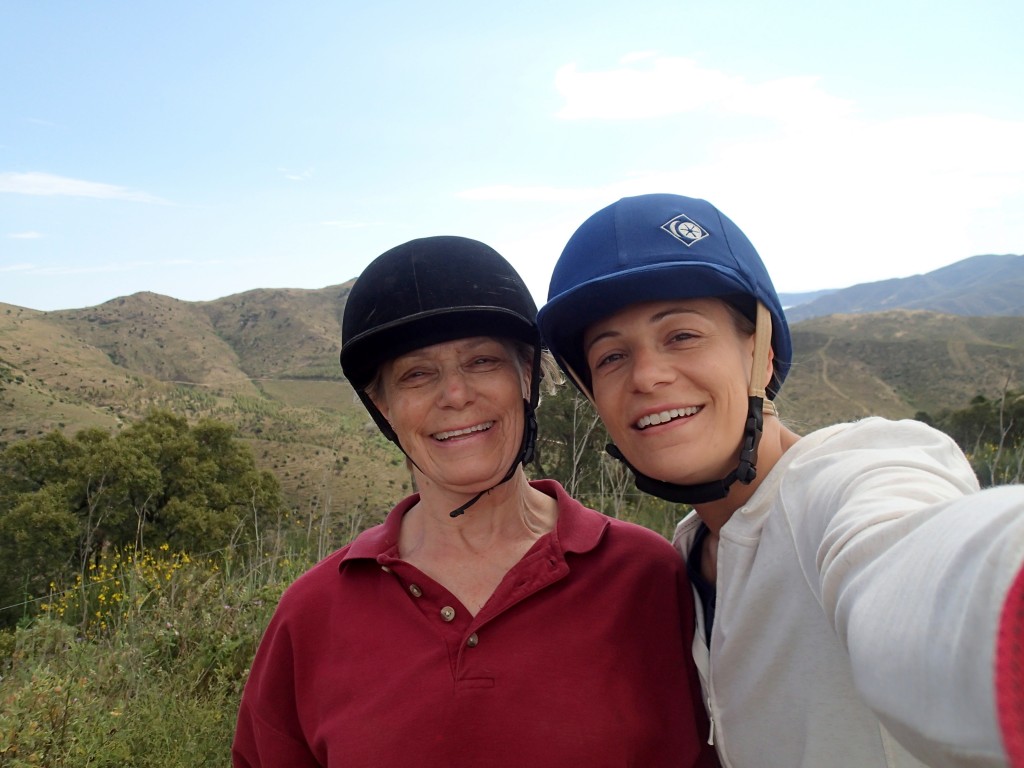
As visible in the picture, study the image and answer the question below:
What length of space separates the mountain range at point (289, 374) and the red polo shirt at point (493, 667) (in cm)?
395

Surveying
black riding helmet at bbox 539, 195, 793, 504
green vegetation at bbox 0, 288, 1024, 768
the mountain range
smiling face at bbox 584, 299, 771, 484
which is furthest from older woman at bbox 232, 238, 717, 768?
the mountain range

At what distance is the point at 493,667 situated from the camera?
1719 millimetres

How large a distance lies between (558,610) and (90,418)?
161ft

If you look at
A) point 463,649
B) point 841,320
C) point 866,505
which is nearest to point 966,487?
point 866,505

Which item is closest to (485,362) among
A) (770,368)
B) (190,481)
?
(770,368)

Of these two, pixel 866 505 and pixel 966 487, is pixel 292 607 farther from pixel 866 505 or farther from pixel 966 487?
pixel 966 487

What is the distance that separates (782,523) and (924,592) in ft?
2.23

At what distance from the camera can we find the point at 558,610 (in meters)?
1.83

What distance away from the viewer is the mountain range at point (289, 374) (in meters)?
41.7

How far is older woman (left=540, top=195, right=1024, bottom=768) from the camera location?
A: 0.60m

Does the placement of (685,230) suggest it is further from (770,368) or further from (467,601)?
(467,601)

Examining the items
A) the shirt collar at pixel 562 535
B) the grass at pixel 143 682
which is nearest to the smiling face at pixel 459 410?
the shirt collar at pixel 562 535

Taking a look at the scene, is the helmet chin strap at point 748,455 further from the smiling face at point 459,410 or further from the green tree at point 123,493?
the green tree at point 123,493

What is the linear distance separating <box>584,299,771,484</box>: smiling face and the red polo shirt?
42cm
